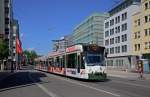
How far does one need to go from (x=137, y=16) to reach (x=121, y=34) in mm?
12862

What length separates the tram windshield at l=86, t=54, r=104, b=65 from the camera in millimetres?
34156

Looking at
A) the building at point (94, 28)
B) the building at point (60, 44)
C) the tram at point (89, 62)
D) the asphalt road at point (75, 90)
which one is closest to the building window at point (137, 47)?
the building at point (60, 44)

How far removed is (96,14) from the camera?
474ft

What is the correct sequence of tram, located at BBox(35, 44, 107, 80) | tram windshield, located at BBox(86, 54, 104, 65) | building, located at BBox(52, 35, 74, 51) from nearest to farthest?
tram, located at BBox(35, 44, 107, 80), tram windshield, located at BBox(86, 54, 104, 65), building, located at BBox(52, 35, 74, 51)

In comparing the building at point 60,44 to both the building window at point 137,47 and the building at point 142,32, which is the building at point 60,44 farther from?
the building at point 142,32

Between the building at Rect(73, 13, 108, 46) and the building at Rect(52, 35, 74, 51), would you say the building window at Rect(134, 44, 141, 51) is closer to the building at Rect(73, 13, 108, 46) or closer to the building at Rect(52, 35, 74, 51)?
the building at Rect(52, 35, 74, 51)

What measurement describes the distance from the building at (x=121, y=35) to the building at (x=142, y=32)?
292 cm

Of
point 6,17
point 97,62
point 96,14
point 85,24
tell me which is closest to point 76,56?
point 97,62

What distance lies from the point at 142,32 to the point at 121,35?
1727 centimetres

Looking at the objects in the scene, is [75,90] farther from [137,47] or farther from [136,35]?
[136,35]

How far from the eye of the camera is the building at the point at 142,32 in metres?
84.2

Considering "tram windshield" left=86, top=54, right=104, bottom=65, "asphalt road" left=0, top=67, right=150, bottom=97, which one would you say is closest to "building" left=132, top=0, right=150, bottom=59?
"tram windshield" left=86, top=54, right=104, bottom=65

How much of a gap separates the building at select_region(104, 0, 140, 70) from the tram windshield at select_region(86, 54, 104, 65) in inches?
2393

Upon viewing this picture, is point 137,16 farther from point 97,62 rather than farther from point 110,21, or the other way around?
point 97,62
